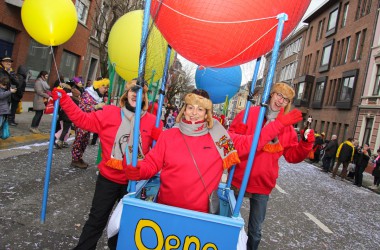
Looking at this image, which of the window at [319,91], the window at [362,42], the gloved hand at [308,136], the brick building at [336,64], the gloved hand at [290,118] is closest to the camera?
the gloved hand at [290,118]

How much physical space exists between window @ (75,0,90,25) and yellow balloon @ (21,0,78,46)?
1291 cm

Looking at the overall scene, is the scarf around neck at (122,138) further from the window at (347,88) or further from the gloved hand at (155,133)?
the window at (347,88)

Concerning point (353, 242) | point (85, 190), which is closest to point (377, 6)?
point (353, 242)

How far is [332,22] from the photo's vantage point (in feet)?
101

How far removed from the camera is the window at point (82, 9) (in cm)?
1635

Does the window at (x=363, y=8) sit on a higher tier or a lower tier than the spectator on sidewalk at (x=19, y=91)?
higher

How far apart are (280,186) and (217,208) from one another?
6.89 meters

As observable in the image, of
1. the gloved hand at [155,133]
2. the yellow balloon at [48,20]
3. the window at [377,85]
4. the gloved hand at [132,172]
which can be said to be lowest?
the gloved hand at [132,172]

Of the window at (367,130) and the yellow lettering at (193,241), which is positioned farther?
the window at (367,130)

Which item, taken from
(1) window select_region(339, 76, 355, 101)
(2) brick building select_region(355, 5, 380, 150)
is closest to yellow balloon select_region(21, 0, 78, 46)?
(2) brick building select_region(355, 5, 380, 150)

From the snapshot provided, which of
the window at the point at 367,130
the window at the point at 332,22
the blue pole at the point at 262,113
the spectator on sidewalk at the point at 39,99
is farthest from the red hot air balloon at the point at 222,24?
the window at the point at 332,22

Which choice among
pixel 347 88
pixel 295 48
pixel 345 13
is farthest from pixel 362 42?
pixel 295 48

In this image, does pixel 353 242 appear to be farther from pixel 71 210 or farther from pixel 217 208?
pixel 71 210

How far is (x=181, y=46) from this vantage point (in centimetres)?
239
